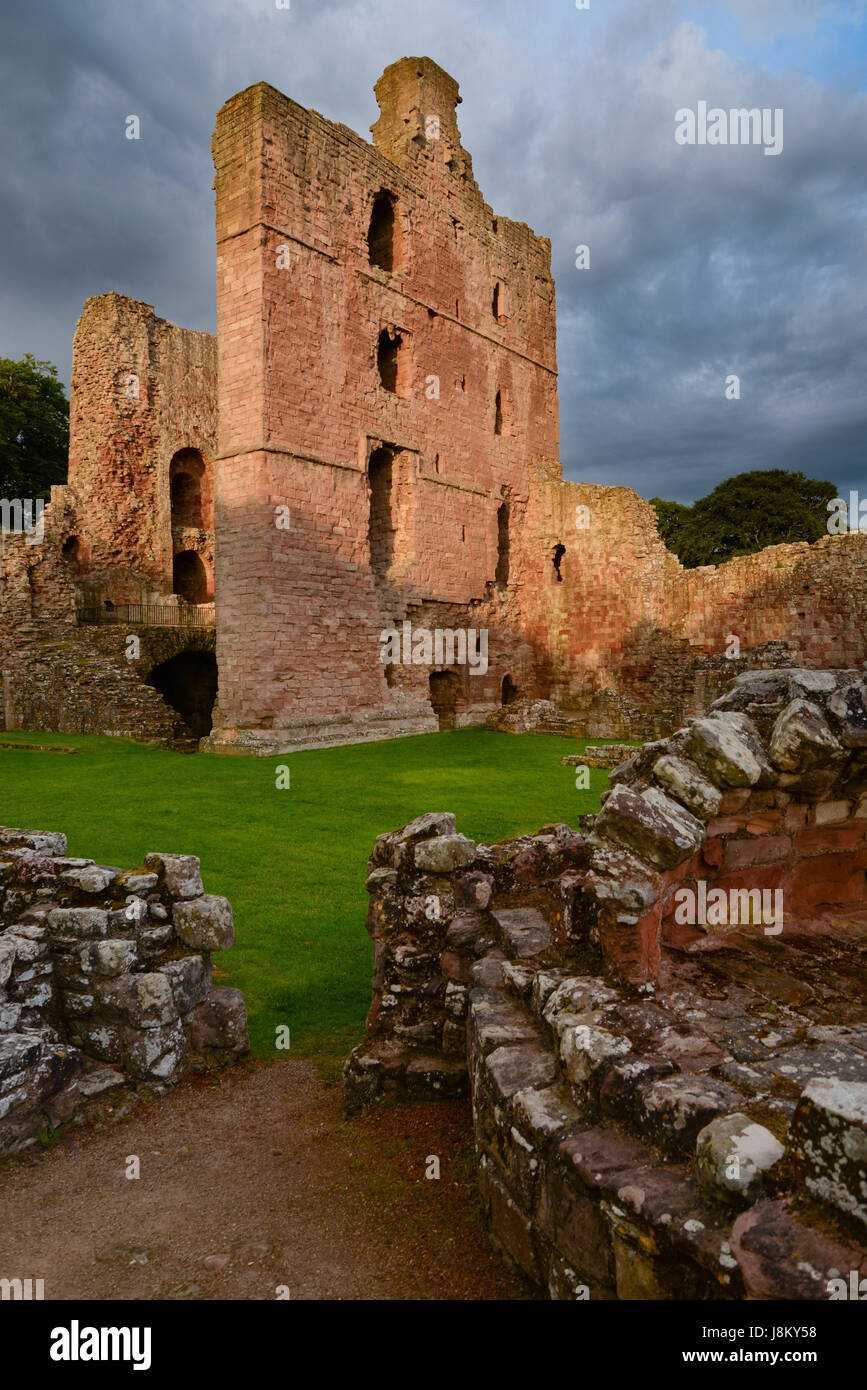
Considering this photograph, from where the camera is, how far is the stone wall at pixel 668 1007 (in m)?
2.09

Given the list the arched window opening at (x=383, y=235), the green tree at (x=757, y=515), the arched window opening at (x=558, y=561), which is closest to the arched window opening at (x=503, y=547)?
the arched window opening at (x=558, y=561)

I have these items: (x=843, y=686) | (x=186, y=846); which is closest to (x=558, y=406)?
(x=186, y=846)

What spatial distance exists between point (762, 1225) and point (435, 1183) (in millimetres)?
1755

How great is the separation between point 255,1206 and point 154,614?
24.0 m

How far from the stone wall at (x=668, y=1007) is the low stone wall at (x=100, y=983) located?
98cm

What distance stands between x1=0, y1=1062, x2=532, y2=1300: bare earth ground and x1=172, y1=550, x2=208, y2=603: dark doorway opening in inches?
1053

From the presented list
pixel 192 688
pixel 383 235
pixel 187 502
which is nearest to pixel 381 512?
pixel 383 235

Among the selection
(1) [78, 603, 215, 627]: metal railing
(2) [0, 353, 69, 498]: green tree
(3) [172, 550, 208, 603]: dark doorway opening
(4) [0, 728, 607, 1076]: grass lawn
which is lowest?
(4) [0, 728, 607, 1076]: grass lawn

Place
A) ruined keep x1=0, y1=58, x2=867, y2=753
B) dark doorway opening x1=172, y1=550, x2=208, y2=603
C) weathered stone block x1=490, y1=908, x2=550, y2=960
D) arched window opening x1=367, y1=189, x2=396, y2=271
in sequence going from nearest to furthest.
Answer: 1. weathered stone block x1=490, y1=908, x2=550, y2=960
2. ruined keep x1=0, y1=58, x2=867, y2=753
3. arched window opening x1=367, y1=189, x2=396, y2=271
4. dark doorway opening x1=172, y1=550, x2=208, y2=603

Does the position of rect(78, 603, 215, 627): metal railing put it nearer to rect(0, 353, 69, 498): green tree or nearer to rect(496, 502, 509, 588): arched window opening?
rect(496, 502, 509, 588): arched window opening

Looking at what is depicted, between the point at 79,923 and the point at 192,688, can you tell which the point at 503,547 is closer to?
the point at 192,688

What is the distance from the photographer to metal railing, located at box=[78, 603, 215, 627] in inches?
977

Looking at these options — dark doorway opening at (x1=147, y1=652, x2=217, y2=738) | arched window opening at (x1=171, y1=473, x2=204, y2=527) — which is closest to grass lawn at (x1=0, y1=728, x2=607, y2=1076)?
dark doorway opening at (x1=147, y1=652, x2=217, y2=738)

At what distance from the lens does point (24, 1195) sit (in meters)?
3.39
